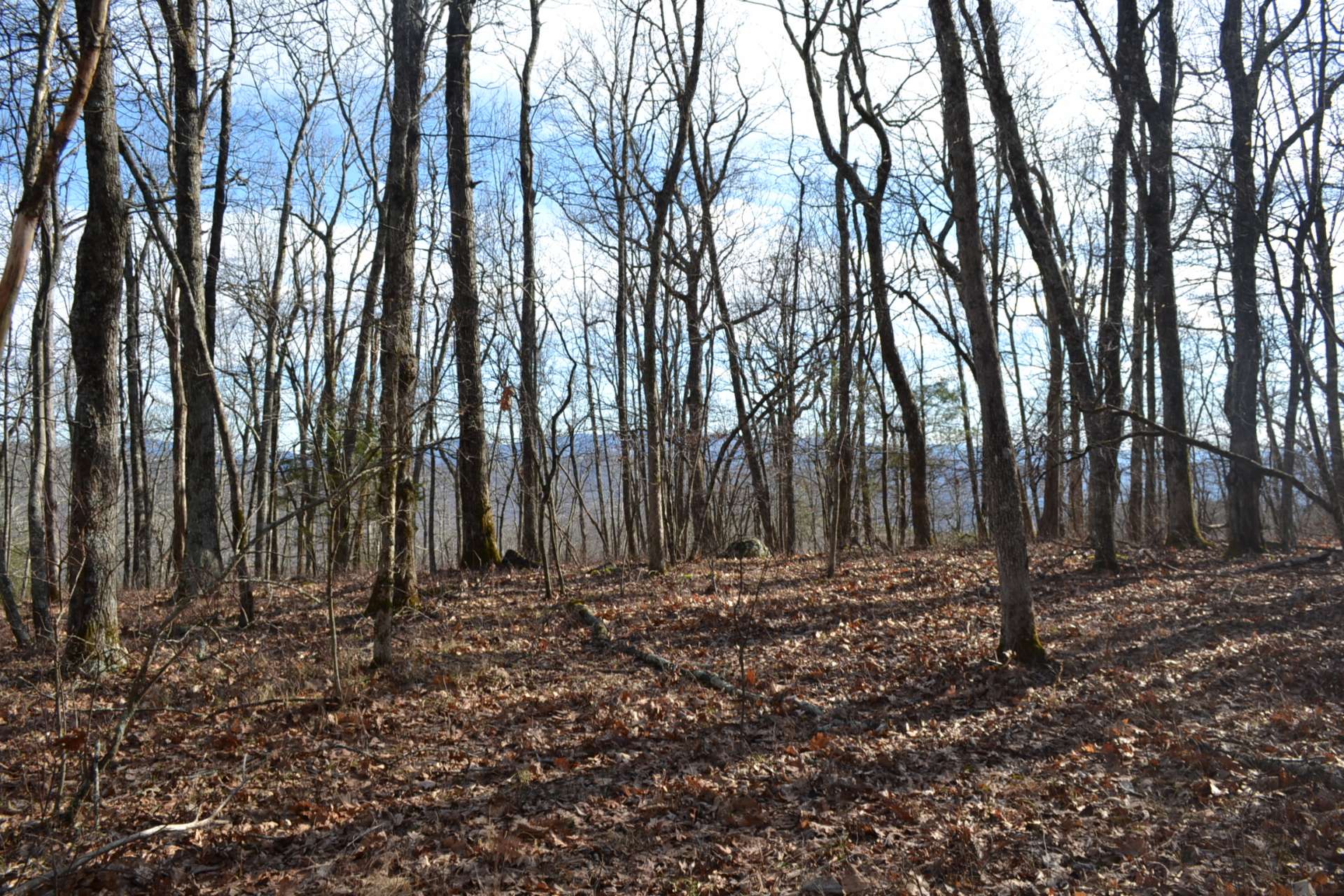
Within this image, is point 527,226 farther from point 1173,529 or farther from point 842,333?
point 1173,529

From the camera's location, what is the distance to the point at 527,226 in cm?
1598

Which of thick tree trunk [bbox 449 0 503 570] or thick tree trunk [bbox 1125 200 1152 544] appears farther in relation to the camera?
thick tree trunk [bbox 1125 200 1152 544]

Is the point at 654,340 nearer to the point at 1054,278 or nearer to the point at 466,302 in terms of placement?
the point at 466,302

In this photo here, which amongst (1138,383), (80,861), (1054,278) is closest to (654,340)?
(1054,278)

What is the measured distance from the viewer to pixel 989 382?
706cm

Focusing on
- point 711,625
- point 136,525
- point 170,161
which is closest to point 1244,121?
point 711,625

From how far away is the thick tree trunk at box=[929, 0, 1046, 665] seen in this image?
7016 millimetres

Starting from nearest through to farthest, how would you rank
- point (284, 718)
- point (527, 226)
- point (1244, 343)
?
point (284, 718), point (1244, 343), point (527, 226)

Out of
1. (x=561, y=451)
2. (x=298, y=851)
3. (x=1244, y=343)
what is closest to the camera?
(x=298, y=851)

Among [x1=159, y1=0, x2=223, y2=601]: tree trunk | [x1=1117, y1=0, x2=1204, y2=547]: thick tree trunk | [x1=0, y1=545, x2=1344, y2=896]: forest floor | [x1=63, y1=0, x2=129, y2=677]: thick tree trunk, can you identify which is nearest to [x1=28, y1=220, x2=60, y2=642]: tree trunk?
[x1=63, y1=0, x2=129, y2=677]: thick tree trunk

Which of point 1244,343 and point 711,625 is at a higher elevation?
point 1244,343

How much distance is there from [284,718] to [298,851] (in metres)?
1.98

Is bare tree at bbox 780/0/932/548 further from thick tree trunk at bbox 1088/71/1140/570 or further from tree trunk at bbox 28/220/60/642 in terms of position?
tree trunk at bbox 28/220/60/642

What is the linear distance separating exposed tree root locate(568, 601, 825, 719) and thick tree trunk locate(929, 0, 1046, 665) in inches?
83.6
